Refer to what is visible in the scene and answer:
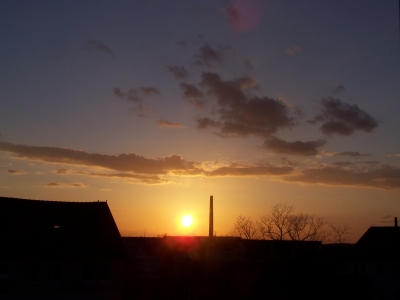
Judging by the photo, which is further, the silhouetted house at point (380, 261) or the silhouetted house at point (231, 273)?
the silhouetted house at point (380, 261)

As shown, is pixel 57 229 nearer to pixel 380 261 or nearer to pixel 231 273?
pixel 231 273

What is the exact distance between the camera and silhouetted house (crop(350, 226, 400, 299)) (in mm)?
41562

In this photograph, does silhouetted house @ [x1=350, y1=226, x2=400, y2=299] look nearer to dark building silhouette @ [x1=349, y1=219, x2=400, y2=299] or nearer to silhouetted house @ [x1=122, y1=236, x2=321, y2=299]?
dark building silhouette @ [x1=349, y1=219, x2=400, y2=299]

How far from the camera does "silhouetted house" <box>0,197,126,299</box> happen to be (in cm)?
2994

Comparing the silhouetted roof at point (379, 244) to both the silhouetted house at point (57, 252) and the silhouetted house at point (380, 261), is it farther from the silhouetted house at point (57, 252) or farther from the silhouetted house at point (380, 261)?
the silhouetted house at point (57, 252)

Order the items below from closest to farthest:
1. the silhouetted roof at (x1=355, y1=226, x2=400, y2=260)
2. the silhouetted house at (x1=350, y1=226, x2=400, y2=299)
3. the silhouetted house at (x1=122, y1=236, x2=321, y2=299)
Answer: the silhouetted house at (x1=122, y1=236, x2=321, y2=299) → the silhouetted house at (x1=350, y1=226, x2=400, y2=299) → the silhouetted roof at (x1=355, y1=226, x2=400, y2=260)

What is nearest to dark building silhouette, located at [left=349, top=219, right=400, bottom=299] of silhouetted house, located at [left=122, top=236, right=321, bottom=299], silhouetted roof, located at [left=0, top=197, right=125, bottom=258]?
silhouetted house, located at [left=122, top=236, right=321, bottom=299]

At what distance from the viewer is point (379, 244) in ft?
151

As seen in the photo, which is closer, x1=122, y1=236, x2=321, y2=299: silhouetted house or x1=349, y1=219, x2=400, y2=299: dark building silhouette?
x1=122, y1=236, x2=321, y2=299: silhouetted house

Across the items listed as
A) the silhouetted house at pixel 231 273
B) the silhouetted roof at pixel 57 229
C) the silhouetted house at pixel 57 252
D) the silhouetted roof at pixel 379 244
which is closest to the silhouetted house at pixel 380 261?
the silhouetted roof at pixel 379 244

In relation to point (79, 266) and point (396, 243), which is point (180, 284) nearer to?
point (79, 266)

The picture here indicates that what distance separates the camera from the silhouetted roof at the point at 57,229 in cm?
3122

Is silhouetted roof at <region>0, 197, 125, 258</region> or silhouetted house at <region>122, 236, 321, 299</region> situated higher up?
silhouetted roof at <region>0, 197, 125, 258</region>

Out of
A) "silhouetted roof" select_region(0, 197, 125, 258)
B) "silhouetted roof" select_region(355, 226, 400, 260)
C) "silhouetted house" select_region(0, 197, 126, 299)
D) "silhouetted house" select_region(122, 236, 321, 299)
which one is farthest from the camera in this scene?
"silhouetted roof" select_region(355, 226, 400, 260)
